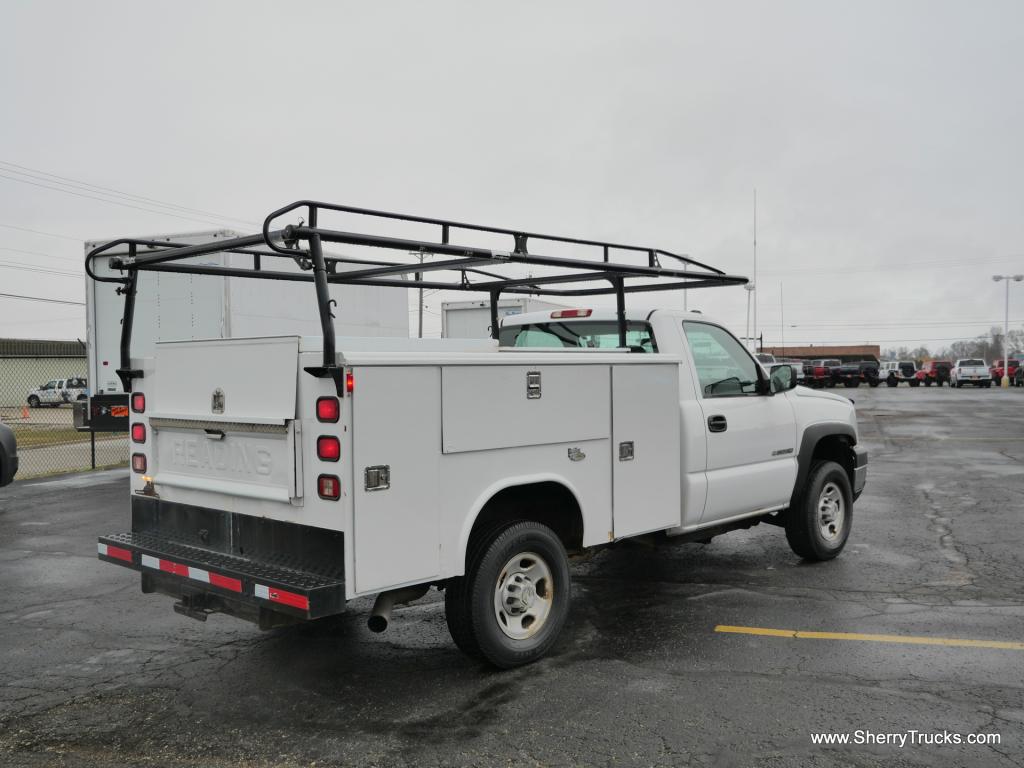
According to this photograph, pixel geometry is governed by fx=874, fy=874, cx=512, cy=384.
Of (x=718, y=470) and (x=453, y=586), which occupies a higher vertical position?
(x=718, y=470)

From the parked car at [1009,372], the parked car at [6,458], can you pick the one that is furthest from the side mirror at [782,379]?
the parked car at [1009,372]

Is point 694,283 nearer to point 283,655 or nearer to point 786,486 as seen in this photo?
point 786,486

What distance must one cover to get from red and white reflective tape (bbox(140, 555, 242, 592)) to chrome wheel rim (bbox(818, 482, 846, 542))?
5031mm

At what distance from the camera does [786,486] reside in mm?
6980

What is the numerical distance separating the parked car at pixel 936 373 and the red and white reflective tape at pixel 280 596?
5814cm

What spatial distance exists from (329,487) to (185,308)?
986 cm

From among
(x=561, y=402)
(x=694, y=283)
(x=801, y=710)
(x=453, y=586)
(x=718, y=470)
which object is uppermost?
(x=694, y=283)

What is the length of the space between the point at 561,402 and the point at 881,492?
26.6 ft

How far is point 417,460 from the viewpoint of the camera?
427 centimetres

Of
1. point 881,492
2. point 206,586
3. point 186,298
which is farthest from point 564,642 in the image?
point 186,298

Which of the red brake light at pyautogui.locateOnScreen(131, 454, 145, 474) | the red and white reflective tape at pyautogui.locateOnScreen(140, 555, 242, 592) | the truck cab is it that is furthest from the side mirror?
the red brake light at pyautogui.locateOnScreen(131, 454, 145, 474)

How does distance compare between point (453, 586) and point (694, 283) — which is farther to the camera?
point (694, 283)

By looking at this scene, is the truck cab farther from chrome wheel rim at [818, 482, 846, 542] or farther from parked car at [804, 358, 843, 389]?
parked car at [804, 358, 843, 389]

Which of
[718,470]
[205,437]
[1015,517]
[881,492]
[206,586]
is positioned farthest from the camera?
[881,492]
